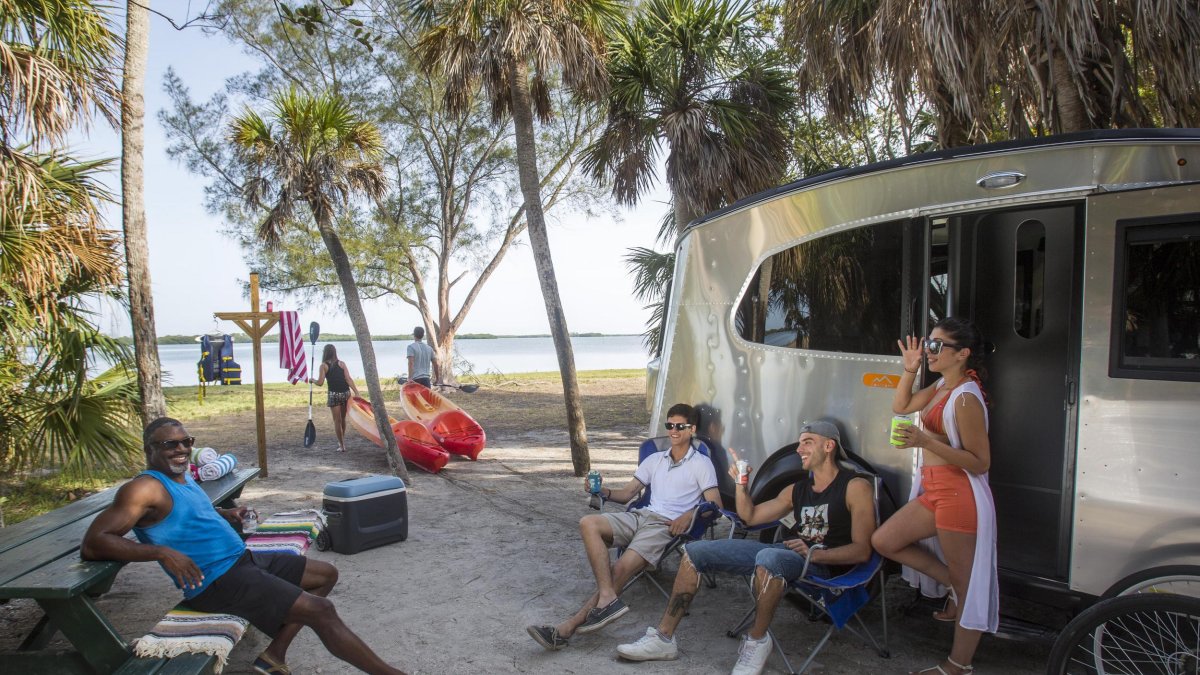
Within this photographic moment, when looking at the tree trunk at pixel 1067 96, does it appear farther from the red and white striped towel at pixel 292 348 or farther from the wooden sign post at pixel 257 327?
the red and white striped towel at pixel 292 348

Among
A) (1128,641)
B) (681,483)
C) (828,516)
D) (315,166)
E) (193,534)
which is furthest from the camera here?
(315,166)

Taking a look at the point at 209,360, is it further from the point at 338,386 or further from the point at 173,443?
the point at 173,443

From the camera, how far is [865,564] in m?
3.95

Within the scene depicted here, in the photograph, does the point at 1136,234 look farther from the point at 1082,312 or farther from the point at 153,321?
the point at 153,321

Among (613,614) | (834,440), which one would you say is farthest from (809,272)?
(613,614)

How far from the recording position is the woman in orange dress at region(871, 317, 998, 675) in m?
3.55

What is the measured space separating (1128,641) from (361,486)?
4.96 meters

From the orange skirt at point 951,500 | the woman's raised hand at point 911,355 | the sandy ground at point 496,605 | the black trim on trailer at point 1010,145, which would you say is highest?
the black trim on trailer at point 1010,145

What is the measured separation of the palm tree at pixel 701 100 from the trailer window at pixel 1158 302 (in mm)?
6297

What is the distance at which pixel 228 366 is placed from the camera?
22188 mm

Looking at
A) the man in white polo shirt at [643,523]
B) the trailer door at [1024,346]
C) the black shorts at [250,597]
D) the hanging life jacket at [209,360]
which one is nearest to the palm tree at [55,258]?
the black shorts at [250,597]

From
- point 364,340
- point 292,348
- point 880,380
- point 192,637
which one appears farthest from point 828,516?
point 292,348

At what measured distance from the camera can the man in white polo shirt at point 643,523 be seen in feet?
13.9

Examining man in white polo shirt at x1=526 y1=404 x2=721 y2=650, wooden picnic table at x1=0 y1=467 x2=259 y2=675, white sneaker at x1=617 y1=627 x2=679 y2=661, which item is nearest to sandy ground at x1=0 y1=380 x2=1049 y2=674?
white sneaker at x1=617 y1=627 x2=679 y2=661
